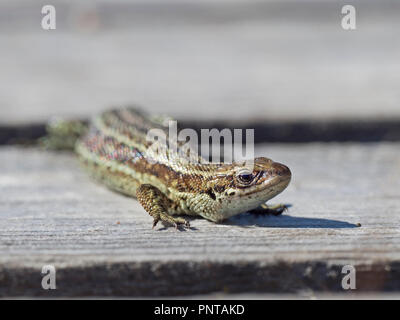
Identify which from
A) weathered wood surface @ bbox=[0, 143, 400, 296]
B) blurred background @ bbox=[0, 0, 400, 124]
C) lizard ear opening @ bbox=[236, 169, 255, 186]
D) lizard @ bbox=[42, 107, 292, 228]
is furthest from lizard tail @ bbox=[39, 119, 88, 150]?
lizard ear opening @ bbox=[236, 169, 255, 186]

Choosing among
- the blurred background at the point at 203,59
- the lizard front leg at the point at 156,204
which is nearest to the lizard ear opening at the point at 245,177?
the lizard front leg at the point at 156,204

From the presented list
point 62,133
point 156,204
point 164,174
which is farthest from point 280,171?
point 62,133

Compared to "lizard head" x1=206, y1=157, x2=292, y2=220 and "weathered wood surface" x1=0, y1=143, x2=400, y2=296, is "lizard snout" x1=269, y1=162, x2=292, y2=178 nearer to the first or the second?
"lizard head" x1=206, y1=157, x2=292, y2=220

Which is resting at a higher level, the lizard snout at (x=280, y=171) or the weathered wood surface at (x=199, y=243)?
the lizard snout at (x=280, y=171)

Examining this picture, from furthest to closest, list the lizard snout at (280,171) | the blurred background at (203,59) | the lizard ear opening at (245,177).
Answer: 1. the blurred background at (203,59)
2. the lizard ear opening at (245,177)
3. the lizard snout at (280,171)

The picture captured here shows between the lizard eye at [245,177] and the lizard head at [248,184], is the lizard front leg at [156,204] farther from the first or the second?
Answer: the lizard eye at [245,177]

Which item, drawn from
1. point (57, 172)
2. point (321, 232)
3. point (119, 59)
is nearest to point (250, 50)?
point (119, 59)
